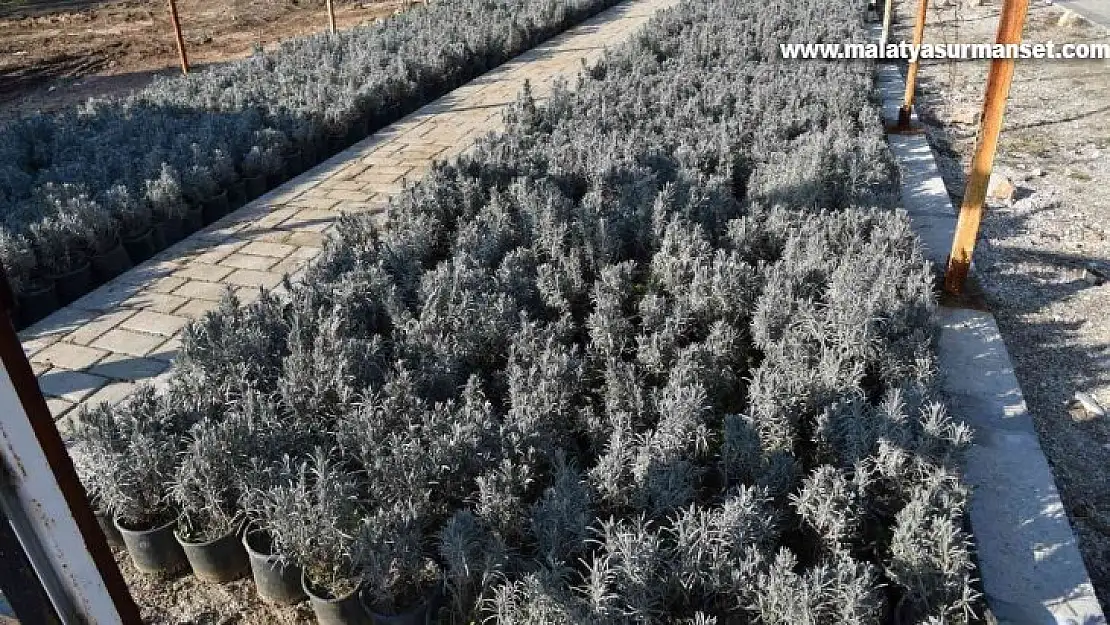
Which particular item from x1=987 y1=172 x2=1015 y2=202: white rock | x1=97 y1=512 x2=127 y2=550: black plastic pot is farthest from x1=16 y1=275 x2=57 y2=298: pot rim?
x1=987 y1=172 x2=1015 y2=202: white rock

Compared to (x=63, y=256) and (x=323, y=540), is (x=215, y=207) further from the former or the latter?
(x=323, y=540)

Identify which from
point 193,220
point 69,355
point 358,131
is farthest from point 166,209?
point 358,131

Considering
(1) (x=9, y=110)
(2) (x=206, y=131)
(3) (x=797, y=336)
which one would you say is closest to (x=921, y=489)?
(3) (x=797, y=336)

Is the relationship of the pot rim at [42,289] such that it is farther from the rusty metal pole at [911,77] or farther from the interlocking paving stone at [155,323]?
the rusty metal pole at [911,77]

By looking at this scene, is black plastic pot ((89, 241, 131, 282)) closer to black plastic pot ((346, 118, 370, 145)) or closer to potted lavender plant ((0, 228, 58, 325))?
potted lavender plant ((0, 228, 58, 325))

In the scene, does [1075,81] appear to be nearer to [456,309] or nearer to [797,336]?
[797,336]

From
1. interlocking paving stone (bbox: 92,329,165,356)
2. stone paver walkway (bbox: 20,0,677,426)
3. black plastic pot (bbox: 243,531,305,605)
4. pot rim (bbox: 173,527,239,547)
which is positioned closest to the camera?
black plastic pot (bbox: 243,531,305,605)
